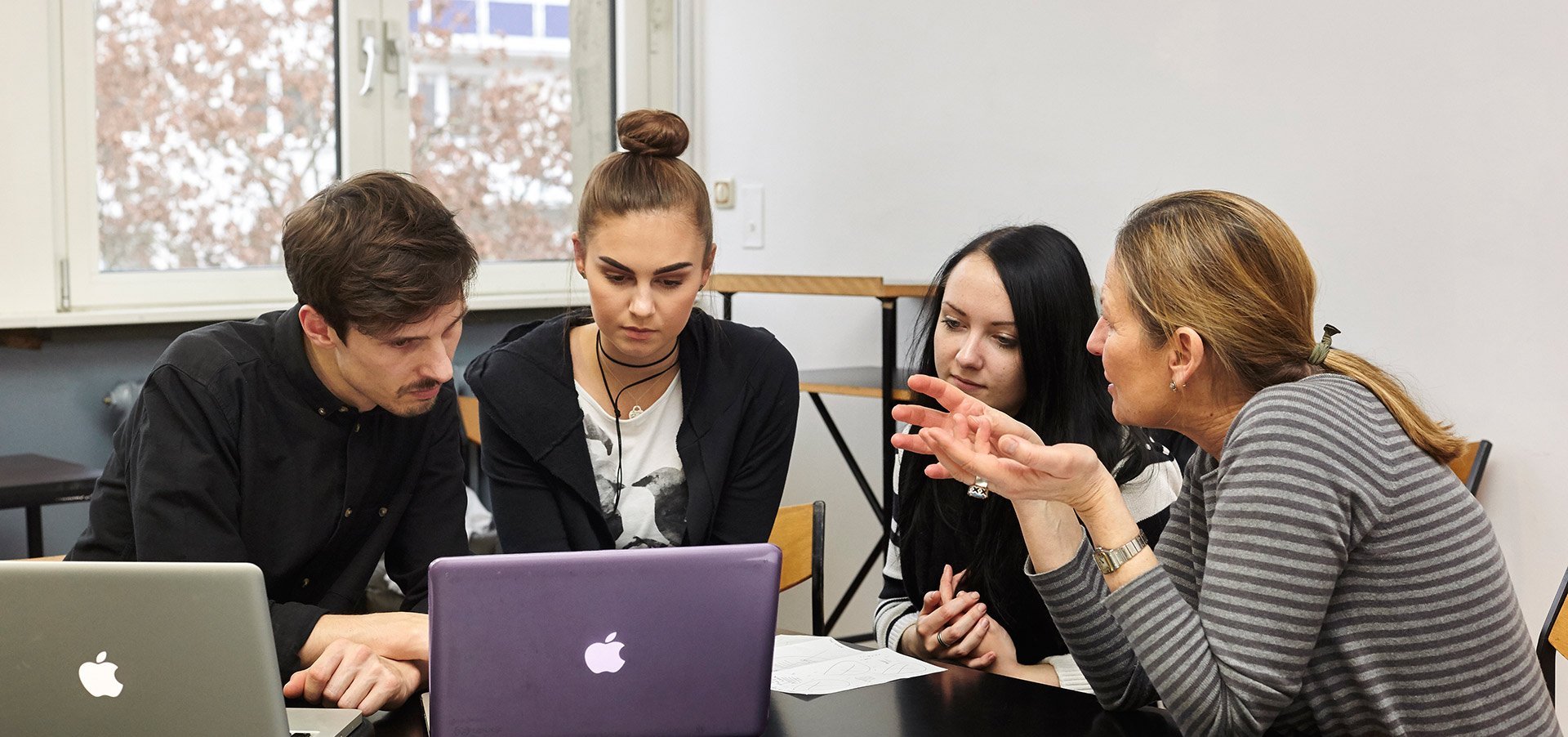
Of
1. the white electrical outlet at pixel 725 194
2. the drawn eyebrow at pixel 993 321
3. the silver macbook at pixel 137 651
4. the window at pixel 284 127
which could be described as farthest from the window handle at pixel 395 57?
the silver macbook at pixel 137 651

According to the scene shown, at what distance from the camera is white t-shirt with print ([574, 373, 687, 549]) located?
183 cm

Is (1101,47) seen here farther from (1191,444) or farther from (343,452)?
(343,452)

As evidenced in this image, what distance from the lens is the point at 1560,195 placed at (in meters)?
1.95

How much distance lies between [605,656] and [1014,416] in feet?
3.09

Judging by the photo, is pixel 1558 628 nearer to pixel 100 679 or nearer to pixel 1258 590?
pixel 1258 590

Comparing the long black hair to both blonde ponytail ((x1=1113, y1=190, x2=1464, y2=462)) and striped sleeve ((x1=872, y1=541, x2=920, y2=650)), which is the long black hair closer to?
striped sleeve ((x1=872, y1=541, x2=920, y2=650))

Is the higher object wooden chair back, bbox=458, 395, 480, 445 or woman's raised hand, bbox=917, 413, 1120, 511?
woman's raised hand, bbox=917, 413, 1120, 511

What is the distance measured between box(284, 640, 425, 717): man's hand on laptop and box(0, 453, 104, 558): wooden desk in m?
1.31

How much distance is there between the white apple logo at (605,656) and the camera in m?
1.06

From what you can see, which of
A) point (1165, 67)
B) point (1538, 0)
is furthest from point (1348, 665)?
point (1165, 67)

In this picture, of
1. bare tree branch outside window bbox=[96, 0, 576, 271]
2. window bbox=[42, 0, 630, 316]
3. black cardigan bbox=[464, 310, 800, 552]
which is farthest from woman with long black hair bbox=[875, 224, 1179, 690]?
window bbox=[42, 0, 630, 316]

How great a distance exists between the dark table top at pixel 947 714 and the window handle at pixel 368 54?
2528 millimetres

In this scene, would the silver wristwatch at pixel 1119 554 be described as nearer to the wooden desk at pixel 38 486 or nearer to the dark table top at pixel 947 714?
the dark table top at pixel 947 714

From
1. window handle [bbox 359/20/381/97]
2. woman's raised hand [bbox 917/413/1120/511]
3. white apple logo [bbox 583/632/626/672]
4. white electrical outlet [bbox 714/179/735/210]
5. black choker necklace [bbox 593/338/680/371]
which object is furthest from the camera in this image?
white electrical outlet [bbox 714/179/735/210]
